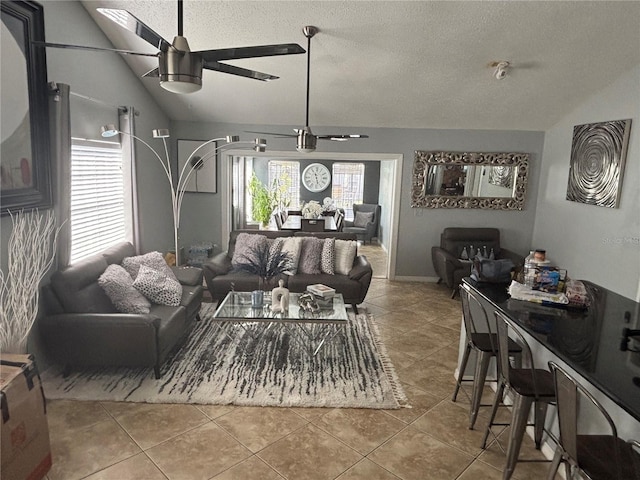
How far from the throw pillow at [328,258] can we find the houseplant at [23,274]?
2.83 meters

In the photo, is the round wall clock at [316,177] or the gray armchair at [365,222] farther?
the round wall clock at [316,177]

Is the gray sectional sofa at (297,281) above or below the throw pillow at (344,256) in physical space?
below

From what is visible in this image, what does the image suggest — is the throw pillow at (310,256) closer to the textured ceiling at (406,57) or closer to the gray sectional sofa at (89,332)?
the textured ceiling at (406,57)

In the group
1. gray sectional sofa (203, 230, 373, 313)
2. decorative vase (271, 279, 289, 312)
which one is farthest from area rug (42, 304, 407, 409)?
gray sectional sofa (203, 230, 373, 313)

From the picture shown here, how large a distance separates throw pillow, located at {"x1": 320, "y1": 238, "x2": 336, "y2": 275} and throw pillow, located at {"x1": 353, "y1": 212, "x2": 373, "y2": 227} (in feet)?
16.0

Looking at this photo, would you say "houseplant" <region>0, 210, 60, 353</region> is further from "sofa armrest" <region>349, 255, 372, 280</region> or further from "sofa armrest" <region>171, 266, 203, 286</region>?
"sofa armrest" <region>349, 255, 372, 280</region>

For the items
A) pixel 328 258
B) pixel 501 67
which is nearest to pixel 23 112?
pixel 328 258

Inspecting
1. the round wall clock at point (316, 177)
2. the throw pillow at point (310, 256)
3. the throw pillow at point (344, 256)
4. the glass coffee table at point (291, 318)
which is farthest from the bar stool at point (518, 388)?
the round wall clock at point (316, 177)

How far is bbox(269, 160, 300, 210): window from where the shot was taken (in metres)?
10.9

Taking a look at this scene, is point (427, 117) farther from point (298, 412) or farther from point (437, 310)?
point (298, 412)

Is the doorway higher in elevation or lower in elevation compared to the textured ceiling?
lower

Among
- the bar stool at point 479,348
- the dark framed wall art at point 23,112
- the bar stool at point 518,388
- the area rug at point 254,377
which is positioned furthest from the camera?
the area rug at point 254,377

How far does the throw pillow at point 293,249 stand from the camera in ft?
16.8

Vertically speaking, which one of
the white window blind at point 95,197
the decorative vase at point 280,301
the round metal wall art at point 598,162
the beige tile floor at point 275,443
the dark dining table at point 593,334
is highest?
the round metal wall art at point 598,162
